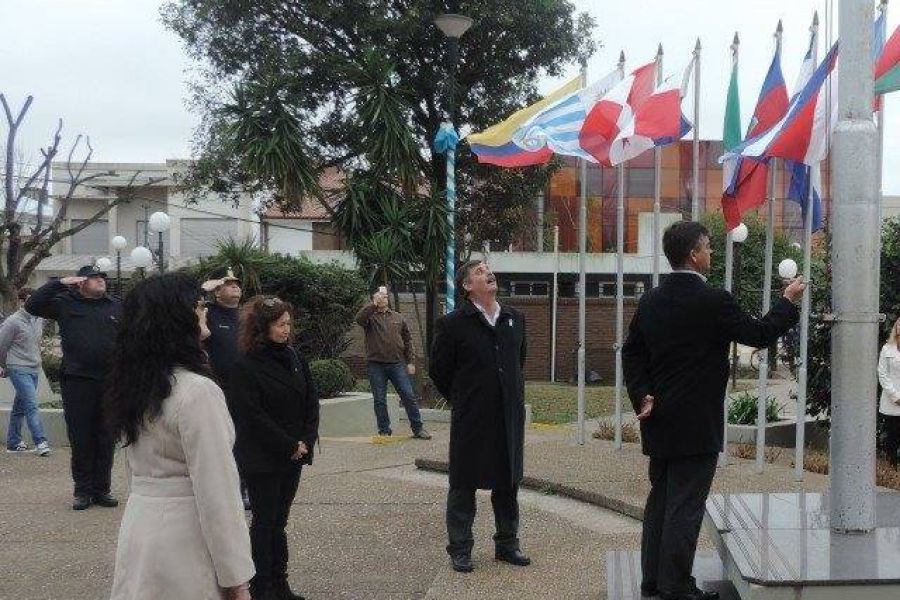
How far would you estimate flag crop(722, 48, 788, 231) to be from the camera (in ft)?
28.4

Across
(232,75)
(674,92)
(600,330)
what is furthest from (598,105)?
(600,330)

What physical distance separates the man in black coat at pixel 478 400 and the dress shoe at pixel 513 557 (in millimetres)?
233

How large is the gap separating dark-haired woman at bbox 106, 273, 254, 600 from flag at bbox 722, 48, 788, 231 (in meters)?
6.48

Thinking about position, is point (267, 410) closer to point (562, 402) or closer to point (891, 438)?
point (891, 438)

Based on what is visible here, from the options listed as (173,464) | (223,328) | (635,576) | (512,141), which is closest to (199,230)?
(512,141)

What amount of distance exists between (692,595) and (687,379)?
97 centimetres

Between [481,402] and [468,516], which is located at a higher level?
[481,402]

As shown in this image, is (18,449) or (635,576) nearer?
(635,576)

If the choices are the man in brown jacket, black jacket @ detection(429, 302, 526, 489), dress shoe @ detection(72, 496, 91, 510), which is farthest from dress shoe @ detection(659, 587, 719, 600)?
the man in brown jacket

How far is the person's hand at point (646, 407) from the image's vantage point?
184 inches

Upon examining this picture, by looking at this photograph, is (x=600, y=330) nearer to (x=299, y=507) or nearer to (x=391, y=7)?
(x=391, y=7)

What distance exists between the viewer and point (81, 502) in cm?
806

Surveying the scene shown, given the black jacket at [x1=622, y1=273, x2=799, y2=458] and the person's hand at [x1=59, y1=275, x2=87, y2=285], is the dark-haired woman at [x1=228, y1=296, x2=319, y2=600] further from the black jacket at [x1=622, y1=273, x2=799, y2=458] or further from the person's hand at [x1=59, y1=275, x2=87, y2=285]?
the person's hand at [x1=59, y1=275, x2=87, y2=285]

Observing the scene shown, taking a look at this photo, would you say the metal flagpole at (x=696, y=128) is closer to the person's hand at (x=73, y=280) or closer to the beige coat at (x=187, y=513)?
the person's hand at (x=73, y=280)
